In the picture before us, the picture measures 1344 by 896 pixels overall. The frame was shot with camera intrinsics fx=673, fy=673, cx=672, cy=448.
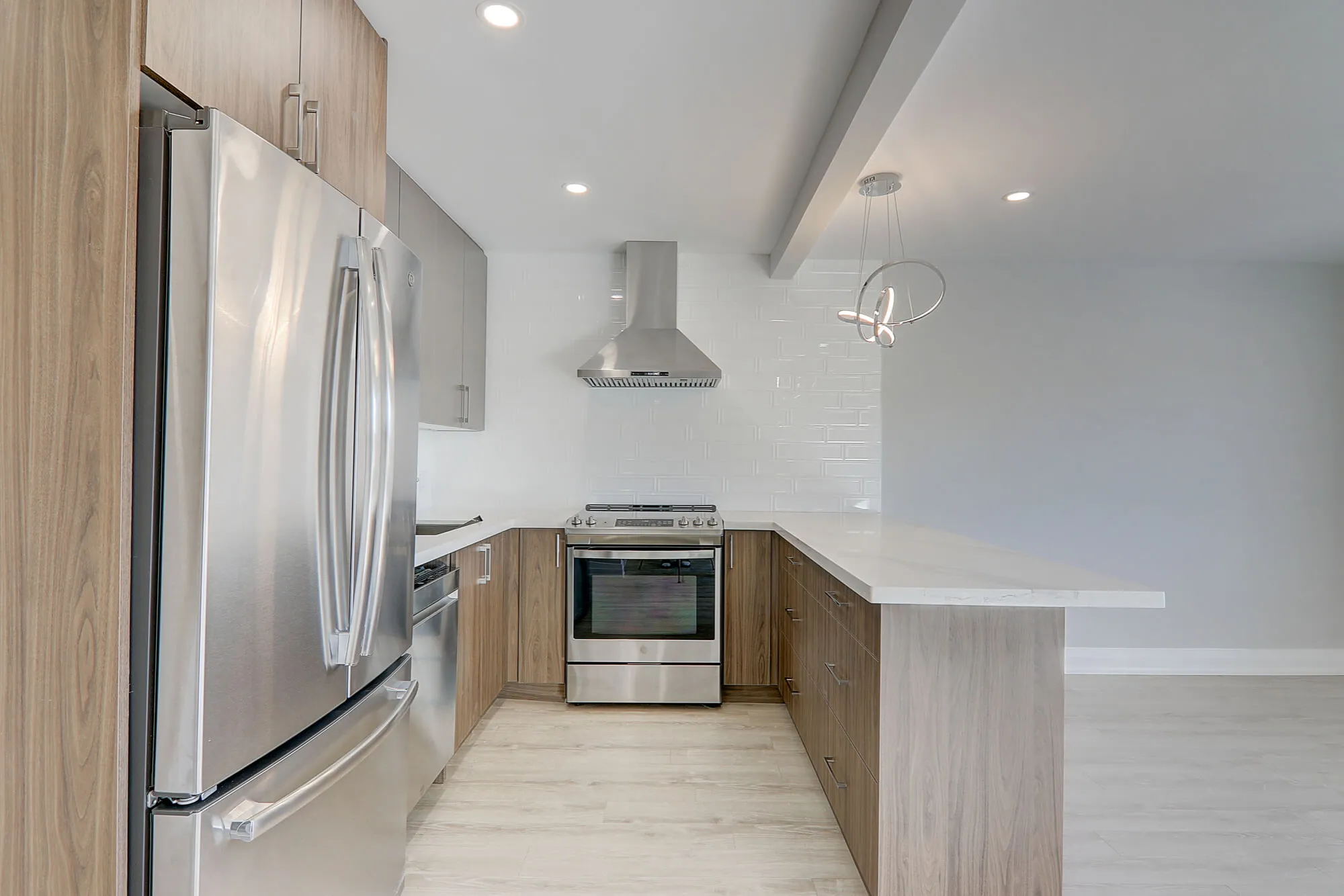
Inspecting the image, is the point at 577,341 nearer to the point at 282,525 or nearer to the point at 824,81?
the point at 824,81

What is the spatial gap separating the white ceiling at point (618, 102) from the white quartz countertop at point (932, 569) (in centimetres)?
144

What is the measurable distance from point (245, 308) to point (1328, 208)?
4.39 metres

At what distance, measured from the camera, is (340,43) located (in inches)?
63.7

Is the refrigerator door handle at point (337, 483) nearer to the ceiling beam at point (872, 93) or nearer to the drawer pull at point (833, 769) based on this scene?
the ceiling beam at point (872, 93)

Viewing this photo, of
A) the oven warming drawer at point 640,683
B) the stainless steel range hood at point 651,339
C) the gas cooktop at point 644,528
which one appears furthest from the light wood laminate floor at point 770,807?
the stainless steel range hood at point 651,339

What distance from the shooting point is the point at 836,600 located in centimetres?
214

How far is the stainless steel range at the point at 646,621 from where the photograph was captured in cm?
332

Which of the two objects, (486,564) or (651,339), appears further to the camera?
(651,339)

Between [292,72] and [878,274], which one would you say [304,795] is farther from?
[878,274]

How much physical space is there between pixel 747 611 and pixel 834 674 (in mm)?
1239

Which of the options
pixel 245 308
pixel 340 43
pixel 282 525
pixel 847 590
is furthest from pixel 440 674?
pixel 340 43

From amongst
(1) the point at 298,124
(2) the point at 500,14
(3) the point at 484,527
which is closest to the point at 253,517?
(1) the point at 298,124

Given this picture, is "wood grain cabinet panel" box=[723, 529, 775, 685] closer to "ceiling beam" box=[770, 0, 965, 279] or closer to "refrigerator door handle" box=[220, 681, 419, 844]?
"ceiling beam" box=[770, 0, 965, 279]

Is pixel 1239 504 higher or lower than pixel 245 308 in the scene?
lower
